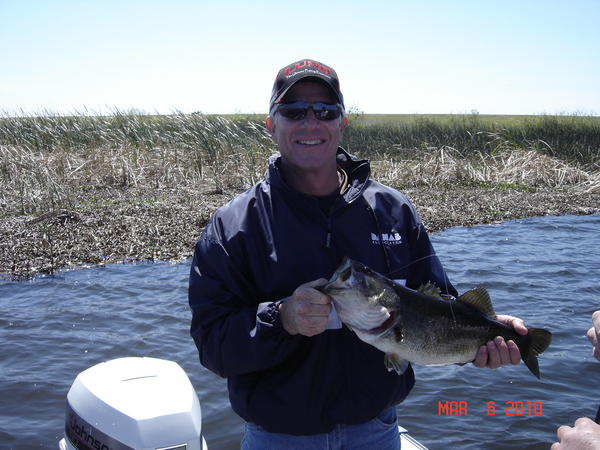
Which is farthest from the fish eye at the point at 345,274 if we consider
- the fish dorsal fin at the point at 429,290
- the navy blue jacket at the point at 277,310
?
the fish dorsal fin at the point at 429,290

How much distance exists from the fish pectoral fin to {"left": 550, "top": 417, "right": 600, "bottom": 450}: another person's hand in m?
0.78

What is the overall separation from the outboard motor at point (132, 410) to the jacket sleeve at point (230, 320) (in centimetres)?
76

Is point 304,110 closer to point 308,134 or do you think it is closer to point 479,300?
point 308,134

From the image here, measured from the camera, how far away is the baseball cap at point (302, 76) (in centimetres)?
296

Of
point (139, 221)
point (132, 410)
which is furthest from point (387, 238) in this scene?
point (139, 221)

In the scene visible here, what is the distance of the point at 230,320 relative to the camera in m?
2.71

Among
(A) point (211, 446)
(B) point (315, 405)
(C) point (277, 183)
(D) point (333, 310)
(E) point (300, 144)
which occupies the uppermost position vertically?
(E) point (300, 144)

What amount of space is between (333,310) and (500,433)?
4.17 meters

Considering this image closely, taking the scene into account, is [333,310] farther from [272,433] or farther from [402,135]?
[402,135]

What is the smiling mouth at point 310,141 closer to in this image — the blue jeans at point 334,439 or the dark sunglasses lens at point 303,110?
the dark sunglasses lens at point 303,110

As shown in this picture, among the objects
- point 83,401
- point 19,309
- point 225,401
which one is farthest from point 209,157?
point 83,401

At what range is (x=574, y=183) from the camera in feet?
76.2

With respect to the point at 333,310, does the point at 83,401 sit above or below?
below

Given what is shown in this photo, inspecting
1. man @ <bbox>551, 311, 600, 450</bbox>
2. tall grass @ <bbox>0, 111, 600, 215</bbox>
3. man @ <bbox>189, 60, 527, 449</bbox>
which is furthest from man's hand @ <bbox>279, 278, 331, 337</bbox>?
tall grass @ <bbox>0, 111, 600, 215</bbox>
